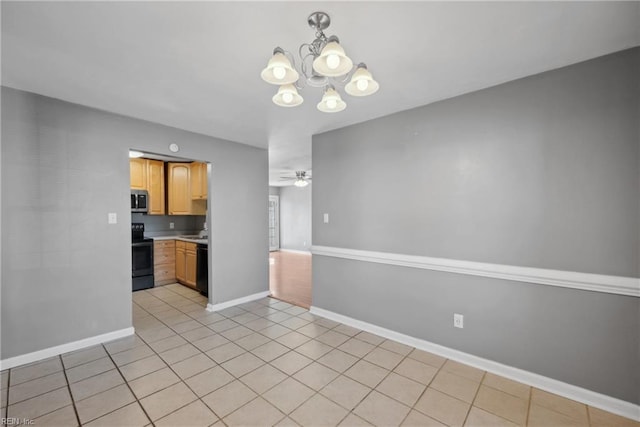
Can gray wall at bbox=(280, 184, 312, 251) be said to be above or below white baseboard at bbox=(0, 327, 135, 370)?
above

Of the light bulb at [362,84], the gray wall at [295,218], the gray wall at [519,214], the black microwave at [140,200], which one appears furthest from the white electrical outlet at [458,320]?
the gray wall at [295,218]

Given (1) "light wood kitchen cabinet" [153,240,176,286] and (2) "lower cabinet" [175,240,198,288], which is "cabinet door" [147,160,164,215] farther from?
(2) "lower cabinet" [175,240,198,288]

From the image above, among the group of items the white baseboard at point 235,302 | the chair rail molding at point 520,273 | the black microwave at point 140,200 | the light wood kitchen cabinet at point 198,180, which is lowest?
the white baseboard at point 235,302

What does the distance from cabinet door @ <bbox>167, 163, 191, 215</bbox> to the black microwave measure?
1.32 feet

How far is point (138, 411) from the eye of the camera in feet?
6.21

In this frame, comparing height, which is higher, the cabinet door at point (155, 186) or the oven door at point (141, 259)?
the cabinet door at point (155, 186)

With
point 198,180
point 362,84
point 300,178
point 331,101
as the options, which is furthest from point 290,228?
point 362,84

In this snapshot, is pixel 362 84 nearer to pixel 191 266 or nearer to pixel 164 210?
pixel 191 266

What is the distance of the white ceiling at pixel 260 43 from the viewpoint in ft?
4.91

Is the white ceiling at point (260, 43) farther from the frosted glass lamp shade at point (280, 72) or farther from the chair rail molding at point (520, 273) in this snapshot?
the chair rail molding at point (520, 273)

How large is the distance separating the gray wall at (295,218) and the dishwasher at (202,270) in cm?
488

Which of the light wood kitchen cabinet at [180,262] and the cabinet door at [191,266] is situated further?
the light wood kitchen cabinet at [180,262]

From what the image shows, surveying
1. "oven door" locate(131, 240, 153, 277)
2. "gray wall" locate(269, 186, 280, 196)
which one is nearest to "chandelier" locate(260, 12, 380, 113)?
"oven door" locate(131, 240, 153, 277)

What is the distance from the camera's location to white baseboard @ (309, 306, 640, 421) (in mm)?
1872
